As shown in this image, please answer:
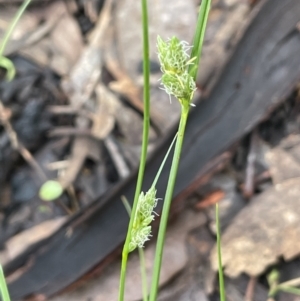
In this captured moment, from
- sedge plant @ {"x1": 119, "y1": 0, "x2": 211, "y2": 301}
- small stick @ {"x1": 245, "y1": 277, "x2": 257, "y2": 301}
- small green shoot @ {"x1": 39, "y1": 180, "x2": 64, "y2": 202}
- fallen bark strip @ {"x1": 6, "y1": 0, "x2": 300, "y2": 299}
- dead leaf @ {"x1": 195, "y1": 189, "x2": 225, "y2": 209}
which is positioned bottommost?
small stick @ {"x1": 245, "y1": 277, "x2": 257, "y2": 301}

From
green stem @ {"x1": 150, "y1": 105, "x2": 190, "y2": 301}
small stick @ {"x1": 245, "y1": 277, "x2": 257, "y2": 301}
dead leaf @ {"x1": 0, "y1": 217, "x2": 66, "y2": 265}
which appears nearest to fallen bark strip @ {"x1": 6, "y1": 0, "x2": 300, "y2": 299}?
dead leaf @ {"x1": 0, "y1": 217, "x2": 66, "y2": 265}

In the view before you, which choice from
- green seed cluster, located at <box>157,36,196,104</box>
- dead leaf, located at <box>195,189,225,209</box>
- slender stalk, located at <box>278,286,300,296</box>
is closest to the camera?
green seed cluster, located at <box>157,36,196,104</box>

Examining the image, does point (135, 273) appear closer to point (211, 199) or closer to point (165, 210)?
point (211, 199)

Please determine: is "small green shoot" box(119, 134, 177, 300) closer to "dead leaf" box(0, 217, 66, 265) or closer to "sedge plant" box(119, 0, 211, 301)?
"sedge plant" box(119, 0, 211, 301)

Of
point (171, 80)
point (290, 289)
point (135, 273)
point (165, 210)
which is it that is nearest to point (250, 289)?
point (290, 289)

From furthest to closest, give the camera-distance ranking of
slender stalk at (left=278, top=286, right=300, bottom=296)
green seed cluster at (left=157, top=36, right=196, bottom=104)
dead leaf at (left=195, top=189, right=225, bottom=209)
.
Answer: dead leaf at (left=195, top=189, right=225, bottom=209), slender stalk at (left=278, top=286, right=300, bottom=296), green seed cluster at (left=157, top=36, right=196, bottom=104)

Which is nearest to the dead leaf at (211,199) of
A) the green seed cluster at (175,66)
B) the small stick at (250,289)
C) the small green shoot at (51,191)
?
the small stick at (250,289)

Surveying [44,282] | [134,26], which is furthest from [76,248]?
[134,26]

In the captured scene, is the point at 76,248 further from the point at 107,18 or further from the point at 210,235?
the point at 107,18
